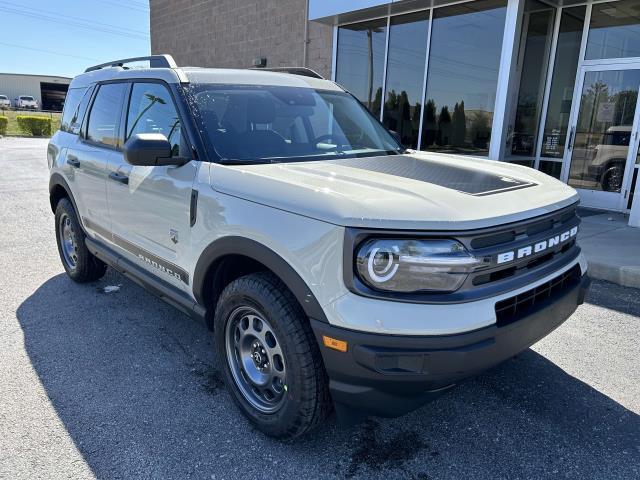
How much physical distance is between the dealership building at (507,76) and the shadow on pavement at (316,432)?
18.1 ft

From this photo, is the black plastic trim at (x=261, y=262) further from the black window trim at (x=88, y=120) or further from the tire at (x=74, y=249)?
the tire at (x=74, y=249)

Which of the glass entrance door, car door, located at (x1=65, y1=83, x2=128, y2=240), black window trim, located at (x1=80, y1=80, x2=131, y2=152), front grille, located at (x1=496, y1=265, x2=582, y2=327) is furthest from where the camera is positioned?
the glass entrance door

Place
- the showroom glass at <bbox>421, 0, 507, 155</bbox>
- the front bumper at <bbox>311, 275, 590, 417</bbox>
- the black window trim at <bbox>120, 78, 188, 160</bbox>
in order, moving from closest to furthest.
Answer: the front bumper at <bbox>311, 275, 590, 417</bbox>, the black window trim at <bbox>120, 78, 188, 160</bbox>, the showroom glass at <bbox>421, 0, 507, 155</bbox>

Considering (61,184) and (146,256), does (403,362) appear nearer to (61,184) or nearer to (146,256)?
(146,256)

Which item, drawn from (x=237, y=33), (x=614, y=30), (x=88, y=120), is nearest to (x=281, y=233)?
(x=88, y=120)

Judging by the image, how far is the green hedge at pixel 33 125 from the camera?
30375 mm

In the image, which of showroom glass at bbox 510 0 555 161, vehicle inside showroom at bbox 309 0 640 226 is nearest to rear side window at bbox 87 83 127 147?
vehicle inside showroom at bbox 309 0 640 226

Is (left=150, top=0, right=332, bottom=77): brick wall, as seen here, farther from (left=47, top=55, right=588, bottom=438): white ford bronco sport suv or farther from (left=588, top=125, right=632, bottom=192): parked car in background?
(left=47, top=55, right=588, bottom=438): white ford bronco sport suv

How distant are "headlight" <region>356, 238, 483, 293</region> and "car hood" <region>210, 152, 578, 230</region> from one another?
0.08 meters

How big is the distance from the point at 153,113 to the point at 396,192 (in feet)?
6.45

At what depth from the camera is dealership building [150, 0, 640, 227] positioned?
8203mm

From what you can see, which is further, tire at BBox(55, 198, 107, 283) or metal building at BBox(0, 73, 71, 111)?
metal building at BBox(0, 73, 71, 111)

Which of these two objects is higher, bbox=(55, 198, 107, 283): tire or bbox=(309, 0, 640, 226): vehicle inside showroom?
bbox=(309, 0, 640, 226): vehicle inside showroom

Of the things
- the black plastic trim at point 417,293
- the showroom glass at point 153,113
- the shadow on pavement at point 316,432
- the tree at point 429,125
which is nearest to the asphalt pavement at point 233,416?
the shadow on pavement at point 316,432
